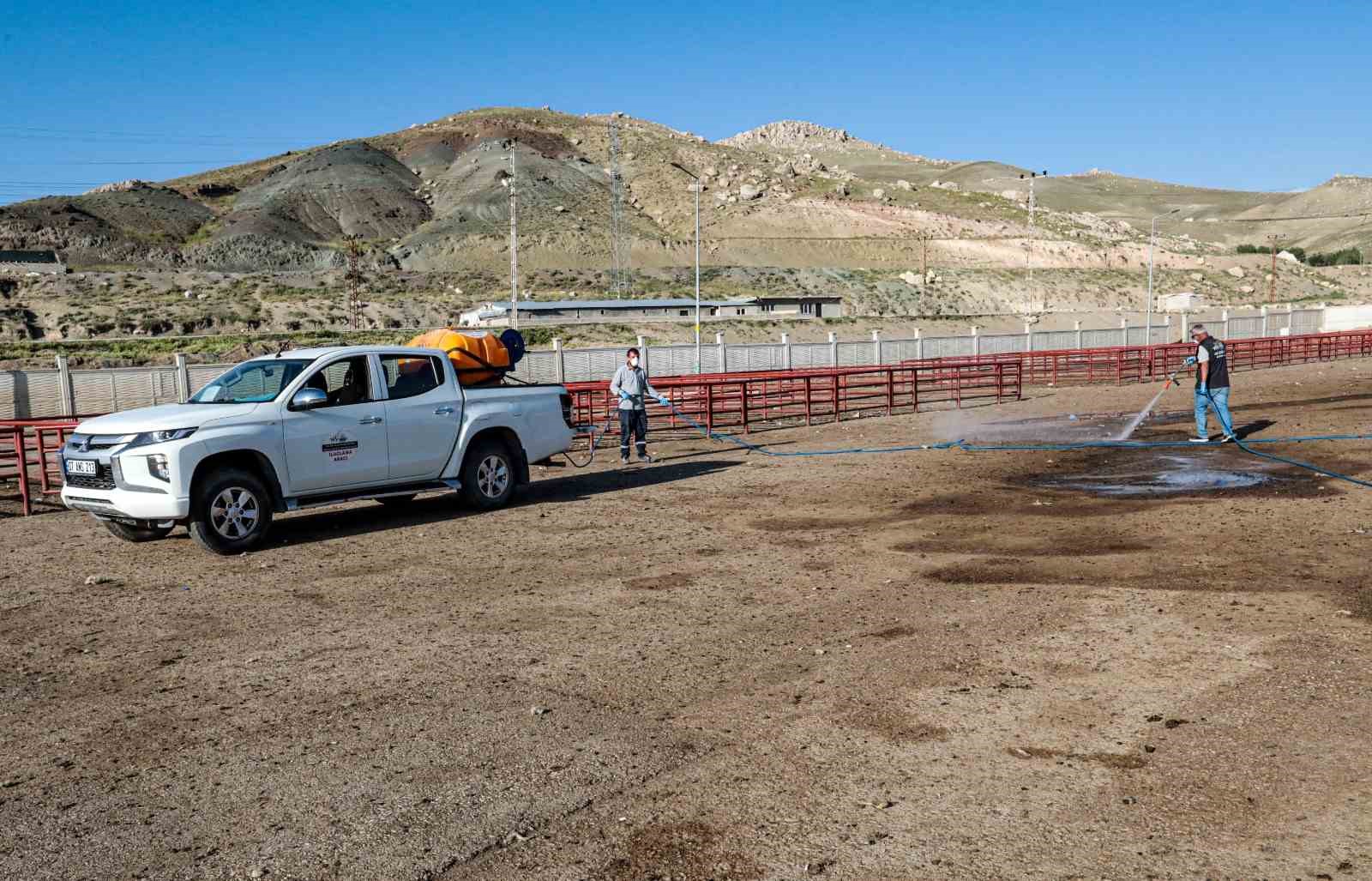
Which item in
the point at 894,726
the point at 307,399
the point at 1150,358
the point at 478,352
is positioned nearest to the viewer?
the point at 894,726

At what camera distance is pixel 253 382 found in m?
12.4

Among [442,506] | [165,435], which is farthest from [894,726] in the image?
[442,506]

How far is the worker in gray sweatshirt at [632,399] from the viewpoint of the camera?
1895 centimetres

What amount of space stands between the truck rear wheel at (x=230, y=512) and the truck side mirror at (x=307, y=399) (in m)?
0.81

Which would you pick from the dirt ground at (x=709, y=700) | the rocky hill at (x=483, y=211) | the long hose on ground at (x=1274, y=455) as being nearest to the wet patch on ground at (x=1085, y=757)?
the dirt ground at (x=709, y=700)

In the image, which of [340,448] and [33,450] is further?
[33,450]

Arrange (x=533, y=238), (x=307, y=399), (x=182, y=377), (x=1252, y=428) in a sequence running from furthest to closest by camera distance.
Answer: (x=533, y=238)
(x=182, y=377)
(x=1252, y=428)
(x=307, y=399)

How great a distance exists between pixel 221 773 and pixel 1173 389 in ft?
103

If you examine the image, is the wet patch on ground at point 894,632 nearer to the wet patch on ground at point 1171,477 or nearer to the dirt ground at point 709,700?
the dirt ground at point 709,700

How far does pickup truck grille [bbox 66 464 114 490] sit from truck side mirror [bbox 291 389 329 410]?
1.78 m

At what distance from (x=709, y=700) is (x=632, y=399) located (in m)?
12.7

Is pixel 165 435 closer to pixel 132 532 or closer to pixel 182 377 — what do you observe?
pixel 132 532

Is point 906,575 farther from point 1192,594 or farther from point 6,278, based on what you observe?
point 6,278

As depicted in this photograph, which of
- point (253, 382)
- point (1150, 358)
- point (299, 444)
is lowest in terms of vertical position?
point (1150, 358)
